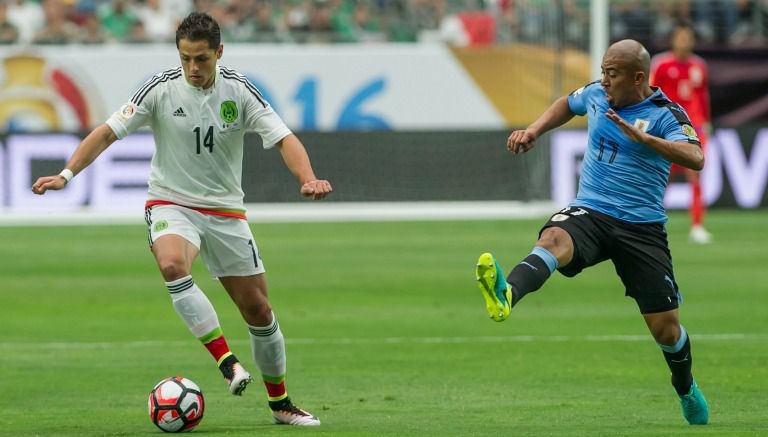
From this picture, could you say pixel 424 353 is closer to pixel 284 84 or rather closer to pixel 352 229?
pixel 352 229

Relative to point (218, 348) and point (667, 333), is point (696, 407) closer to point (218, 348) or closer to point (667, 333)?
point (667, 333)

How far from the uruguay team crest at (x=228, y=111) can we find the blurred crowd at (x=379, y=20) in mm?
18945

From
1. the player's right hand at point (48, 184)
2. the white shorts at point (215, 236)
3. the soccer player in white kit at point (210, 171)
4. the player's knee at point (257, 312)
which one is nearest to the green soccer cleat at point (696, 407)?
the soccer player in white kit at point (210, 171)

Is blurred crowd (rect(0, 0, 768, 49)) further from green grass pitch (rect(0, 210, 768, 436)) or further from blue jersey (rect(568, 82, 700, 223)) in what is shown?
blue jersey (rect(568, 82, 700, 223))

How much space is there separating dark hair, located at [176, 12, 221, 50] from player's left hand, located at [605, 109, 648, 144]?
7.48 ft

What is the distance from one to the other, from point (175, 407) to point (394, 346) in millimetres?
4258

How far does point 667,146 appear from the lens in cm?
811

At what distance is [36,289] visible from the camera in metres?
16.2

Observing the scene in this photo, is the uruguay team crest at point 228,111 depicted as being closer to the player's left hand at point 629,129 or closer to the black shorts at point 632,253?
the black shorts at point 632,253

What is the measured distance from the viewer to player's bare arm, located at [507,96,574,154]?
8.70 metres

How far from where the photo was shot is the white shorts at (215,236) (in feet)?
28.2

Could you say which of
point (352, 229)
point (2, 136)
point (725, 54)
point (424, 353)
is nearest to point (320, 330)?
point (424, 353)

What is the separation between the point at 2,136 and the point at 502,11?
33.1 feet

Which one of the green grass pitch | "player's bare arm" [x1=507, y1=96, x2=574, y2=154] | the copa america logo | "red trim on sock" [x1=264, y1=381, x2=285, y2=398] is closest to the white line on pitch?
the green grass pitch
